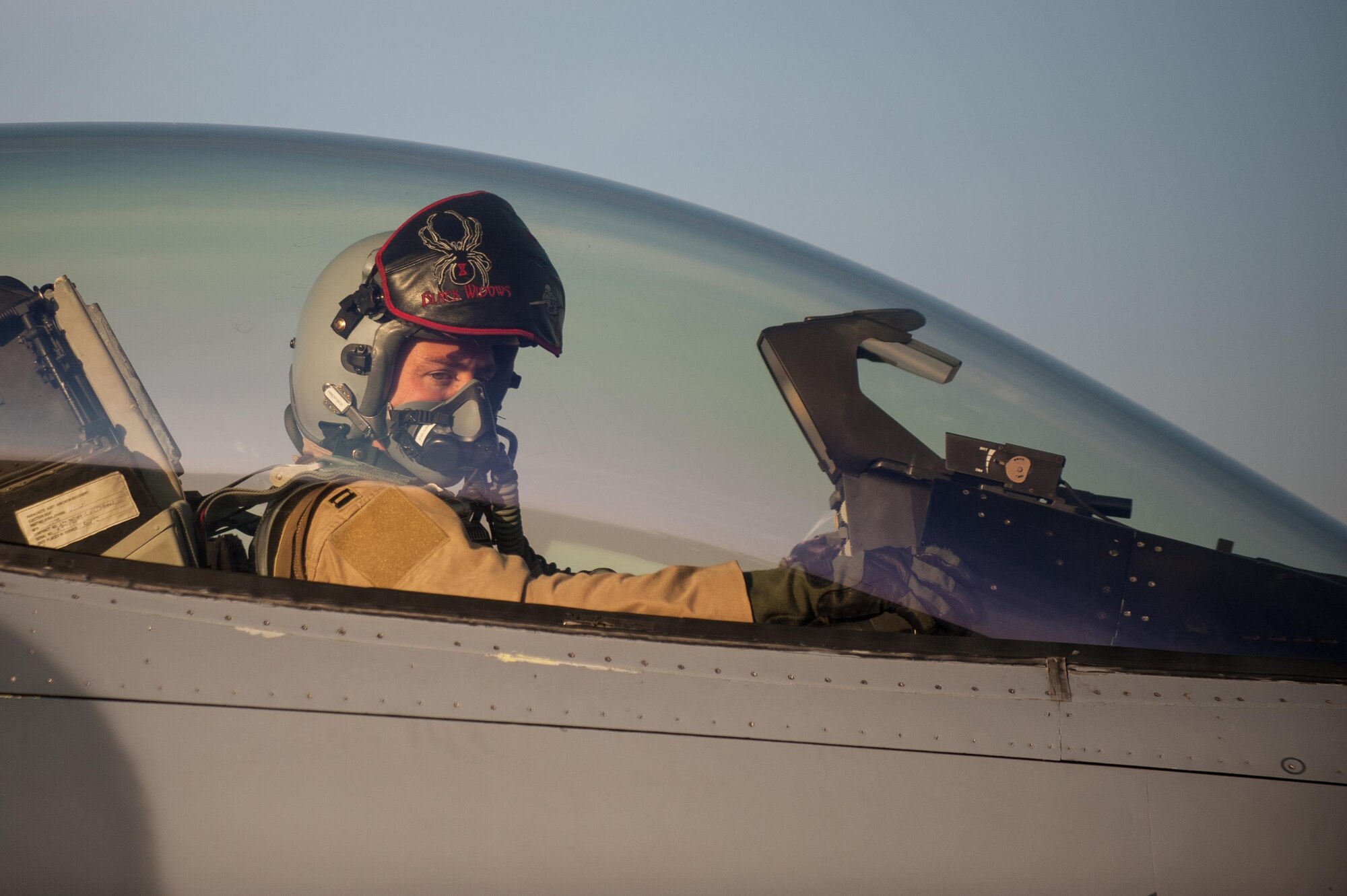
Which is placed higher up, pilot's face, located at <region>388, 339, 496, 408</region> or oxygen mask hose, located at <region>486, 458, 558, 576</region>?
pilot's face, located at <region>388, 339, 496, 408</region>

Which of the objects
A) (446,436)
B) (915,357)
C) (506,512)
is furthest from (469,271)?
(915,357)

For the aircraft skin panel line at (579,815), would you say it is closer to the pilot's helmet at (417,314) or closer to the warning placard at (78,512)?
the warning placard at (78,512)

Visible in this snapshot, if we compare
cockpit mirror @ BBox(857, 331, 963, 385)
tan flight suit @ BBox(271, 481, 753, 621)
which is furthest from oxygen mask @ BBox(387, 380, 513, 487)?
cockpit mirror @ BBox(857, 331, 963, 385)

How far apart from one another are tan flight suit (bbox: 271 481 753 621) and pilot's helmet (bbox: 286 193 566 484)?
1.77ft

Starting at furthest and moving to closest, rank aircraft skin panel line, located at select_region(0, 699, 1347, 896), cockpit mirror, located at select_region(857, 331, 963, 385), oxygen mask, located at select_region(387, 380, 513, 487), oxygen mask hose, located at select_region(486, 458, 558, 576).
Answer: oxygen mask, located at select_region(387, 380, 513, 487)
cockpit mirror, located at select_region(857, 331, 963, 385)
oxygen mask hose, located at select_region(486, 458, 558, 576)
aircraft skin panel line, located at select_region(0, 699, 1347, 896)

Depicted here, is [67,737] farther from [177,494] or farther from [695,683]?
[695,683]

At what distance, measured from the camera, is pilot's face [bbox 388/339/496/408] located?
88.7 inches

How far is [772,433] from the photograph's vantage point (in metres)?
1.85

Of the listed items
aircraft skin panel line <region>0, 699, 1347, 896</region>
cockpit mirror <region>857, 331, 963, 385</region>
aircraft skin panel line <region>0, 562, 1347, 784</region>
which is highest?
cockpit mirror <region>857, 331, 963, 385</region>

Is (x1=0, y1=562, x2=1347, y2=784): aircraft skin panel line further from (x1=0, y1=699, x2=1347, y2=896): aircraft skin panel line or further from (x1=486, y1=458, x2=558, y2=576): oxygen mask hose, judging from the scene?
(x1=486, y1=458, x2=558, y2=576): oxygen mask hose

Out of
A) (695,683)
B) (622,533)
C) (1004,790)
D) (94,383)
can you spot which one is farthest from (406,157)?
(1004,790)

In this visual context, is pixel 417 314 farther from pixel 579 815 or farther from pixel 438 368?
pixel 579 815

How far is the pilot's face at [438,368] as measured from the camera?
7.39ft

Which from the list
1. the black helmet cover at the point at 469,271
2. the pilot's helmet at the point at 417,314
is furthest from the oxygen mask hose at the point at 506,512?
the black helmet cover at the point at 469,271
